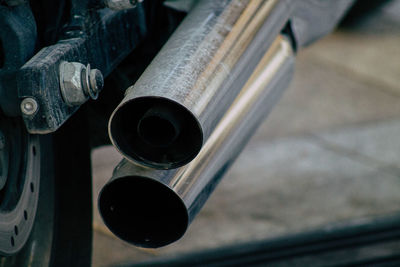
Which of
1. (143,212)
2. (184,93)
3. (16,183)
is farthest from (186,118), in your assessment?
(16,183)

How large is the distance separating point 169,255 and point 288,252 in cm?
49

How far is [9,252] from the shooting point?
1.48 metres

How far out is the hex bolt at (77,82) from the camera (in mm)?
1381

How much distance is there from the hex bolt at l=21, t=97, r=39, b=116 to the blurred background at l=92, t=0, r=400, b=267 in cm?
126

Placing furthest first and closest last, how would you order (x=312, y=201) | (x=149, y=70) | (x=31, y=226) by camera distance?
(x=312, y=201)
(x=31, y=226)
(x=149, y=70)

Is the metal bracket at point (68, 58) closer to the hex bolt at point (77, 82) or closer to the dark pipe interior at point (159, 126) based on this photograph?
the hex bolt at point (77, 82)

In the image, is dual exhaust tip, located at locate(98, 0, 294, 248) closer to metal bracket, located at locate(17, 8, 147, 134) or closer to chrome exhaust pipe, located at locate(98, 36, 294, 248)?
chrome exhaust pipe, located at locate(98, 36, 294, 248)

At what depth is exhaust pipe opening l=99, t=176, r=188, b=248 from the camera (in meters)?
1.55

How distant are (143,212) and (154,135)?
0.30 meters

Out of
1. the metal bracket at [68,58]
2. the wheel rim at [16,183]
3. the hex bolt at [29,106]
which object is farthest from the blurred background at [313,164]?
the hex bolt at [29,106]

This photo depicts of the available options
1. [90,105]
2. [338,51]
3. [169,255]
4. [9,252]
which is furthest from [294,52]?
[338,51]

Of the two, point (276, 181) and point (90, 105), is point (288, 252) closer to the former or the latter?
point (276, 181)

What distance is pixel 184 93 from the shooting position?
1.30 m

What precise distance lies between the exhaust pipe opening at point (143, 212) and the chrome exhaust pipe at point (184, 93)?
0.16 m
